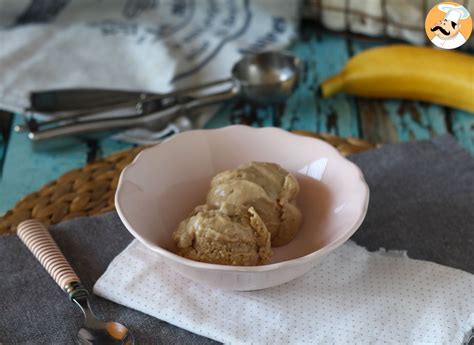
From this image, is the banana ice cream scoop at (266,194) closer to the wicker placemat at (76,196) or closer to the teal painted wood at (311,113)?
the wicker placemat at (76,196)

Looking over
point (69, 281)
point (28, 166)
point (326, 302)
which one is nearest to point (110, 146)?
point (28, 166)

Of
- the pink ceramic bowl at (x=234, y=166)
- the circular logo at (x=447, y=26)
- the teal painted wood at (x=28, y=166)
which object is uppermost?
the circular logo at (x=447, y=26)

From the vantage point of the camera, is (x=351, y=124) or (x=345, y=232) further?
(x=351, y=124)

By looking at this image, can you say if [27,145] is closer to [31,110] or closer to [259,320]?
[31,110]

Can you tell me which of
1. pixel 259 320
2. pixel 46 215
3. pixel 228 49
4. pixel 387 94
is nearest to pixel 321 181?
pixel 259 320

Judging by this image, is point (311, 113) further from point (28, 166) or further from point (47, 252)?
point (47, 252)

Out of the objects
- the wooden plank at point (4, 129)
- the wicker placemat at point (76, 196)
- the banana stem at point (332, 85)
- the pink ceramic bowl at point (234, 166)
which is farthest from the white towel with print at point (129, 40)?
the pink ceramic bowl at point (234, 166)

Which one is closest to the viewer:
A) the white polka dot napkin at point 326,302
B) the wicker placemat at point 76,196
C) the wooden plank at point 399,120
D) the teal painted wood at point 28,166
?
the white polka dot napkin at point 326,302
